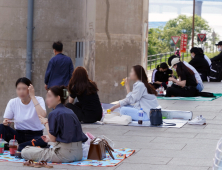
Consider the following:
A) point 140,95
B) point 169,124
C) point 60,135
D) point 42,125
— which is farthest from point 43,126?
point 169,124

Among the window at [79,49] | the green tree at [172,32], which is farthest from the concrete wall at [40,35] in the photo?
the green tree at [172,32]

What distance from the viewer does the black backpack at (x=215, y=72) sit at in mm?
17297

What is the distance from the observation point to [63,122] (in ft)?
17.5

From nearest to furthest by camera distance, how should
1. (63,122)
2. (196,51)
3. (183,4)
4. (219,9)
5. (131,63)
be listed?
(63,122) < (196,51) < (131,63) < (183,4) < (219,9)

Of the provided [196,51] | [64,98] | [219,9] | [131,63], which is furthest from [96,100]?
[219,9]

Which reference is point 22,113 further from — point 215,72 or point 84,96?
point 215,72

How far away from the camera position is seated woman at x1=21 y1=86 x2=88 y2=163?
533cm

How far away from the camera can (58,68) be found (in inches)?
374

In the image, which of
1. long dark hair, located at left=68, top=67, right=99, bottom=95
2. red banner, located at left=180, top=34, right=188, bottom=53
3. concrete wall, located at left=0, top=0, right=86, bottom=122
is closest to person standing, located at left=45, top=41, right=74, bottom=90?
long dark hair, located at left=68, top=67, right=99, bottom=95

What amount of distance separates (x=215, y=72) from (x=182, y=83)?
587cm

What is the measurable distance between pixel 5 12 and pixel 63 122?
6.24 m

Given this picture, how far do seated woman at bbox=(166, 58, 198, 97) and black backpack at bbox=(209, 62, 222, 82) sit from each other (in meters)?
4.54

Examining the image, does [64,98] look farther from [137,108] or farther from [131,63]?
[131,63]

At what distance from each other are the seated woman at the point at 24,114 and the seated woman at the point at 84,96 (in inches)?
86.1
